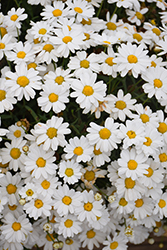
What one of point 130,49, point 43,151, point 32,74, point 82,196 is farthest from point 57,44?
point 82,196

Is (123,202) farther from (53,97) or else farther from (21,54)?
(21,54)

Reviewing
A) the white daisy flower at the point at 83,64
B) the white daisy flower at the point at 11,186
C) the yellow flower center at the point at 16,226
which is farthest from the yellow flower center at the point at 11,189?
the white daisy flower at the point at 83,64

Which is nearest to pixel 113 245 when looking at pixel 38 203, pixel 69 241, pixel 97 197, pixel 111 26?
pixel 69 241

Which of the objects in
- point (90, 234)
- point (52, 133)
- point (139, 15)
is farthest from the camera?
point (139, 15)

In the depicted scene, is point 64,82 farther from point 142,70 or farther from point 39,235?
point 39,235

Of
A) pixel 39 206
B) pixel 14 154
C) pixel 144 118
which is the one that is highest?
pixel 144 118

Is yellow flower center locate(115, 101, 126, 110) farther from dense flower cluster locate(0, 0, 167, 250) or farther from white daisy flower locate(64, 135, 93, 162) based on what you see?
white daisy flower locate(64, 135, 93, 162)

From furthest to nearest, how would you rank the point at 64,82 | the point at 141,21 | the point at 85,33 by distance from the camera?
the point at 141,21 < the point at 85,33 < the point at 64,82
